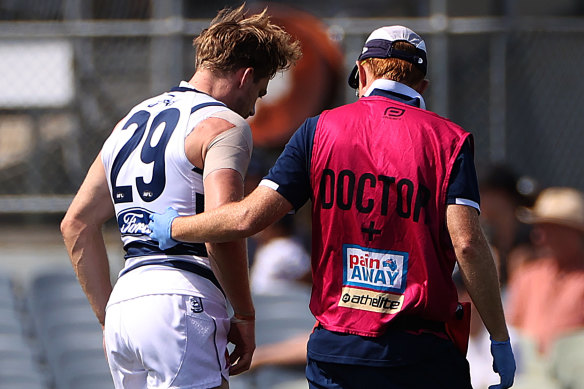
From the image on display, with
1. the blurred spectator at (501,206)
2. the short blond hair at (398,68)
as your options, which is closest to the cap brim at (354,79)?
the short blond hair at (398,68)

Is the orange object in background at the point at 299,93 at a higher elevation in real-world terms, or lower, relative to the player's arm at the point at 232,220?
lower

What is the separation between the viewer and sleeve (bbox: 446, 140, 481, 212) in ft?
8.39

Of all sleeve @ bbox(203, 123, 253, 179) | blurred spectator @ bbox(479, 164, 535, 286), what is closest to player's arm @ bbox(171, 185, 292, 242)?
sleeve @ bbox(203, 123, 253, 179)

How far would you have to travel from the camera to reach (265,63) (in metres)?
2.93

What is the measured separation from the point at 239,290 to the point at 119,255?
457 cm

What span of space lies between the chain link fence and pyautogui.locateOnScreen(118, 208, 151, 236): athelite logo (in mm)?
4274

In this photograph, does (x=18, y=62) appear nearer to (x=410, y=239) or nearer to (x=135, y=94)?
(x=135, y=94)

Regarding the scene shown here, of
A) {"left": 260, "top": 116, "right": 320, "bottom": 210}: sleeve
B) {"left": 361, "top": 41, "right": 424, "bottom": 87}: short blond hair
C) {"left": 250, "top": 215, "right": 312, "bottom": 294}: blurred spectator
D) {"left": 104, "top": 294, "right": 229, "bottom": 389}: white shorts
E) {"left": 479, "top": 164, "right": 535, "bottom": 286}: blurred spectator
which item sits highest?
{"left": 361, "top": 41, "right": 424, "bottom": 87}: short blond hair

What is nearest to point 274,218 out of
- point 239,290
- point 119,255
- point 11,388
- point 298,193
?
point 298,193

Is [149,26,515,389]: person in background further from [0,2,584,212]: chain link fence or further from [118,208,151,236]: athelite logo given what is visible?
[0,2,584,212]: chain link fence

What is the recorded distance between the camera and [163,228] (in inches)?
105

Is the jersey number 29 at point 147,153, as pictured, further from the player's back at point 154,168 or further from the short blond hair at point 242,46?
the short blond hair at point 242,46

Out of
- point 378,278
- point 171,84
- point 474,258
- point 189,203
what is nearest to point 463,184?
point 474,258

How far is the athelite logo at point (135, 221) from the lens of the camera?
2787 mm
